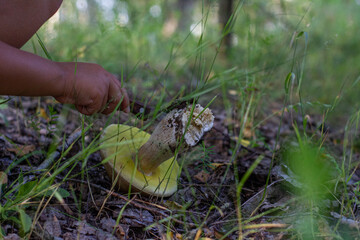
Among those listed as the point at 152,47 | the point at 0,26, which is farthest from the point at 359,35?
the point at 0,26

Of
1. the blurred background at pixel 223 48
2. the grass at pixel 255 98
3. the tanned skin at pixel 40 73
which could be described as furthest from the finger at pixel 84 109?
the blurred background at pixel 223 48

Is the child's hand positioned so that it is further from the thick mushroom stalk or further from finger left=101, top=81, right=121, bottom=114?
the thick mushroom stalk

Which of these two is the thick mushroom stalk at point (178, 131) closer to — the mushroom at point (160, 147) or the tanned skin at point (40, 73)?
the mushroom at point (160, 147)

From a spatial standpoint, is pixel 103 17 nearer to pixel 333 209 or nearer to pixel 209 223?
pixel 209 223

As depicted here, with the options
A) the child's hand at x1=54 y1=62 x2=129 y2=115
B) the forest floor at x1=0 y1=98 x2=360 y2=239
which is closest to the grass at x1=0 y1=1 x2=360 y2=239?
the forest floor at x1=0 y1=98 x2=360 y2=239

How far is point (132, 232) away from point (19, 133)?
4.02ft

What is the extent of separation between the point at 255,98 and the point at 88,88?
1523 mm

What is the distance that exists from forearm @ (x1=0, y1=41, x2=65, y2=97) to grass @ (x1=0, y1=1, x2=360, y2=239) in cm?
21

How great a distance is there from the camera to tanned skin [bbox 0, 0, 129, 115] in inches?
40.9

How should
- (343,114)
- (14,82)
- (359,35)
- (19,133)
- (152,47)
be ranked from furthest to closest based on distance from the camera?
(359,35), (152,47), (343,114), (19,133), (14,82)

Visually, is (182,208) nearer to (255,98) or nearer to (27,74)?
(27,74)

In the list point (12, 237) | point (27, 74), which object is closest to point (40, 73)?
point (27, 74)

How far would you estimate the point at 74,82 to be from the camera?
1.16m

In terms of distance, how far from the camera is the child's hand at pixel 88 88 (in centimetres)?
119
